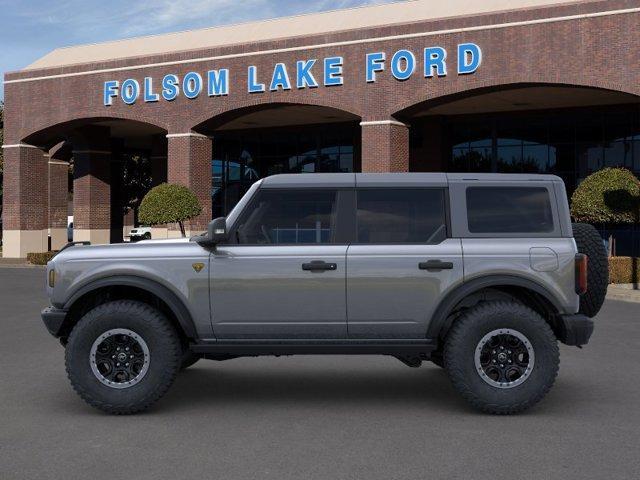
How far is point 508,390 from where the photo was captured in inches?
274

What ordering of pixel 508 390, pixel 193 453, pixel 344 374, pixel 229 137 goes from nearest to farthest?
1. pixel 193 453
2. pixel 508 390
3. pixel 344 374
4. pixel 229 137

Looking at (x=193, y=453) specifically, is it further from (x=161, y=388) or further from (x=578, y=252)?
(x=578, y=252)

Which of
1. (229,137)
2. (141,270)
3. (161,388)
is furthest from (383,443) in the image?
(229,137)

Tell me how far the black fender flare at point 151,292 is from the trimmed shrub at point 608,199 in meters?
19.0

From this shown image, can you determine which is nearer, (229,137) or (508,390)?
(508,390)

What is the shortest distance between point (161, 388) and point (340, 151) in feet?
115

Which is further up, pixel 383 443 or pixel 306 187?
pixel 306 187

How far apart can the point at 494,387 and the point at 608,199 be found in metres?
18.1

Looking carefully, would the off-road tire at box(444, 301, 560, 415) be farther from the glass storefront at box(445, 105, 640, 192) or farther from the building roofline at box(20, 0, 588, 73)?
the glass storefront at box(445, 105, 640, 192)

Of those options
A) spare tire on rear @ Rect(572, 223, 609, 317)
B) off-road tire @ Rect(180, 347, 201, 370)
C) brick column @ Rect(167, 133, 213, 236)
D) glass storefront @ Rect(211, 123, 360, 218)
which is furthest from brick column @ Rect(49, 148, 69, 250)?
spare tire on rear @ Rect(572, 223, 609, 317)

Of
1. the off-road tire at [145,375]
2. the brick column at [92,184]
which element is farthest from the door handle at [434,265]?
the brick column at [92,184]

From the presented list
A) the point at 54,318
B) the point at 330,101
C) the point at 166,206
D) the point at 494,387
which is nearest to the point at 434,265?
the point at 494,387

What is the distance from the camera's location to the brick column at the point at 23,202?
39.5m

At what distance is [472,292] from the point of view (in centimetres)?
712
